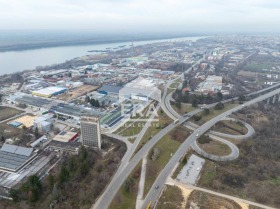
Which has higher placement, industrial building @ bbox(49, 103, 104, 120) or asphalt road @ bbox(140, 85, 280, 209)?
industrial building @ bbox(49, 103, 104, 120)

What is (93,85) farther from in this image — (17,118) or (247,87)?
(247,87)

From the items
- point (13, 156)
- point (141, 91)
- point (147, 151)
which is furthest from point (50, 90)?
point (147, 151)

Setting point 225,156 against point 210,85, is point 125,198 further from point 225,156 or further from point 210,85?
point 210,85

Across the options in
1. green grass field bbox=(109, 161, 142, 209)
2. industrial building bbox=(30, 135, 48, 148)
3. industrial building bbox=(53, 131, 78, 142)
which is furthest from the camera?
industrial building bbox=(53, 131, 78, 142)

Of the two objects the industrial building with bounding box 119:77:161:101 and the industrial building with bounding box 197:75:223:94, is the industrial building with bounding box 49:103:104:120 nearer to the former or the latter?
the industrial building with bounding box 119:77:161:101

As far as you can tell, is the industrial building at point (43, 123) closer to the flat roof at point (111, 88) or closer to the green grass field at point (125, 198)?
the flat roof at point (111, 88)

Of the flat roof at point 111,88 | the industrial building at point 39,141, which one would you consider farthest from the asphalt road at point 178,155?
the flat roof at point 111,88

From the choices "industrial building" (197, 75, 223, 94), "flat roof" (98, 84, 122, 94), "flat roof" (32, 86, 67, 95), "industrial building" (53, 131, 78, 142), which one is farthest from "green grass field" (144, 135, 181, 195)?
"flat roof" (32, 86, 67, 95)
